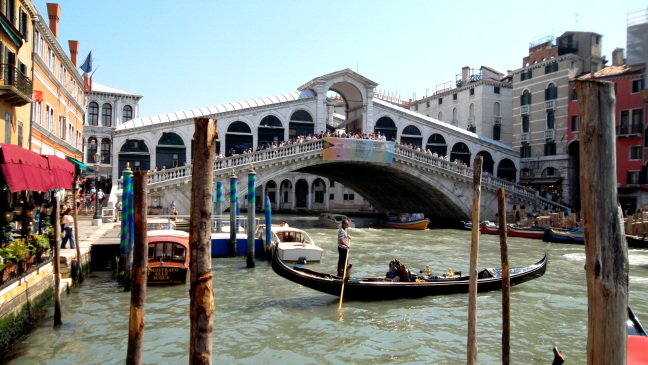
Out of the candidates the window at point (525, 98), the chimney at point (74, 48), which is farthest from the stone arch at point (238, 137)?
the window at point (525, 98)

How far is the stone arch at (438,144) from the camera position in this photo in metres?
27.9

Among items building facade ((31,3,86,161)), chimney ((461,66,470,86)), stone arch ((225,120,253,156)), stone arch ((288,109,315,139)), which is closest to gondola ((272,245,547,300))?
building facade ((31,3,86,161))

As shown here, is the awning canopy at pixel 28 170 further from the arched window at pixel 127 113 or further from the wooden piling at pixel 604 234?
the arched window at pixel 127 113

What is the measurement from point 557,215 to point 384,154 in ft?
22.9

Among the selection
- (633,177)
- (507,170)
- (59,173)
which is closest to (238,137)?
(507,170)

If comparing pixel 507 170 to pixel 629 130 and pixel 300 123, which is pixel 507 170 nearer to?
pixel 629 130

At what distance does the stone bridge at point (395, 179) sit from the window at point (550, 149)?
9.16 feet

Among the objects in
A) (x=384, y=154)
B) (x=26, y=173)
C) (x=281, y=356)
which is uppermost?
(x=384, y=154)

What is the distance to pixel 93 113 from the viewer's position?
2939 centimetres

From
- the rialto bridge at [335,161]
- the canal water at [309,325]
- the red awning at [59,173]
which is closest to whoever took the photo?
the canal water at [309,325]

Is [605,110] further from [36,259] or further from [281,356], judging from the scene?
[36,259]

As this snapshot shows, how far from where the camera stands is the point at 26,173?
6.82 meters

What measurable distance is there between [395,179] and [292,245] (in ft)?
40.8

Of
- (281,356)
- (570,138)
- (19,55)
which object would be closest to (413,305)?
(281,356)
